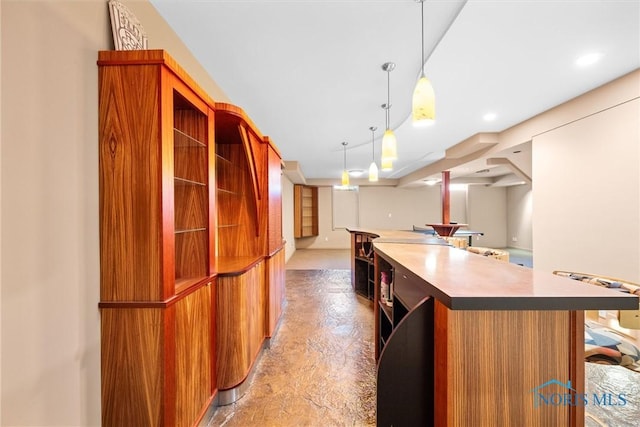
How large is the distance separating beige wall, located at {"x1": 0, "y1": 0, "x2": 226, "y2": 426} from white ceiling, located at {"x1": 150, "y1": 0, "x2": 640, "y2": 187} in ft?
2.96

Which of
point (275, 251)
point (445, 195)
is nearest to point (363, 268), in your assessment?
point (275, 251)

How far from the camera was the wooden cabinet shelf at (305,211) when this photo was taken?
8.96 m

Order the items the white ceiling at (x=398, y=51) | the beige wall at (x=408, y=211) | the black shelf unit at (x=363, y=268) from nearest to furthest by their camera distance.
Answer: the white ceiling at (x=398, y=51) < the black shelf unit at (x=363, y=268) < the beige wall at (x=408, y=211)

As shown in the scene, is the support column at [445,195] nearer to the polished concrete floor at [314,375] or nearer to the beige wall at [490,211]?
the beige wall at [490,211]

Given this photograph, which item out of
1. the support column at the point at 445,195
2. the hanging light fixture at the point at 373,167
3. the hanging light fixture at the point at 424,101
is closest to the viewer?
the hanging light fixture at the point at 424,101

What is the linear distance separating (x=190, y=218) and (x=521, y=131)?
16.1ft

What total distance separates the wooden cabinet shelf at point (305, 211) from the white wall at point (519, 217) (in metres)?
7.58

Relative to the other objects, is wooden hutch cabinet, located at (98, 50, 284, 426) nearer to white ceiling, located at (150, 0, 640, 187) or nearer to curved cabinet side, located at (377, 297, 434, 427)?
white ceiling, located at (150, 0, 640, 187)

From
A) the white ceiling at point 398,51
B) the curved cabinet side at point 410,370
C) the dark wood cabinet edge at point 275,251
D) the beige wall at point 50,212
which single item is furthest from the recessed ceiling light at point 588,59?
the beige wall at point 50,212

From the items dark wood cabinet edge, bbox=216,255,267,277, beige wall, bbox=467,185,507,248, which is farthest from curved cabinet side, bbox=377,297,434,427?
beige wall, bbox=467,185,507,248

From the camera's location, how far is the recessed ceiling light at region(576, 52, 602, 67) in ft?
7.48

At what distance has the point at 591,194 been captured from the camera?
2.99 m

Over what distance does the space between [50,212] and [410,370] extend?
5.19 ft

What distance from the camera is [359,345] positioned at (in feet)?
8.56
